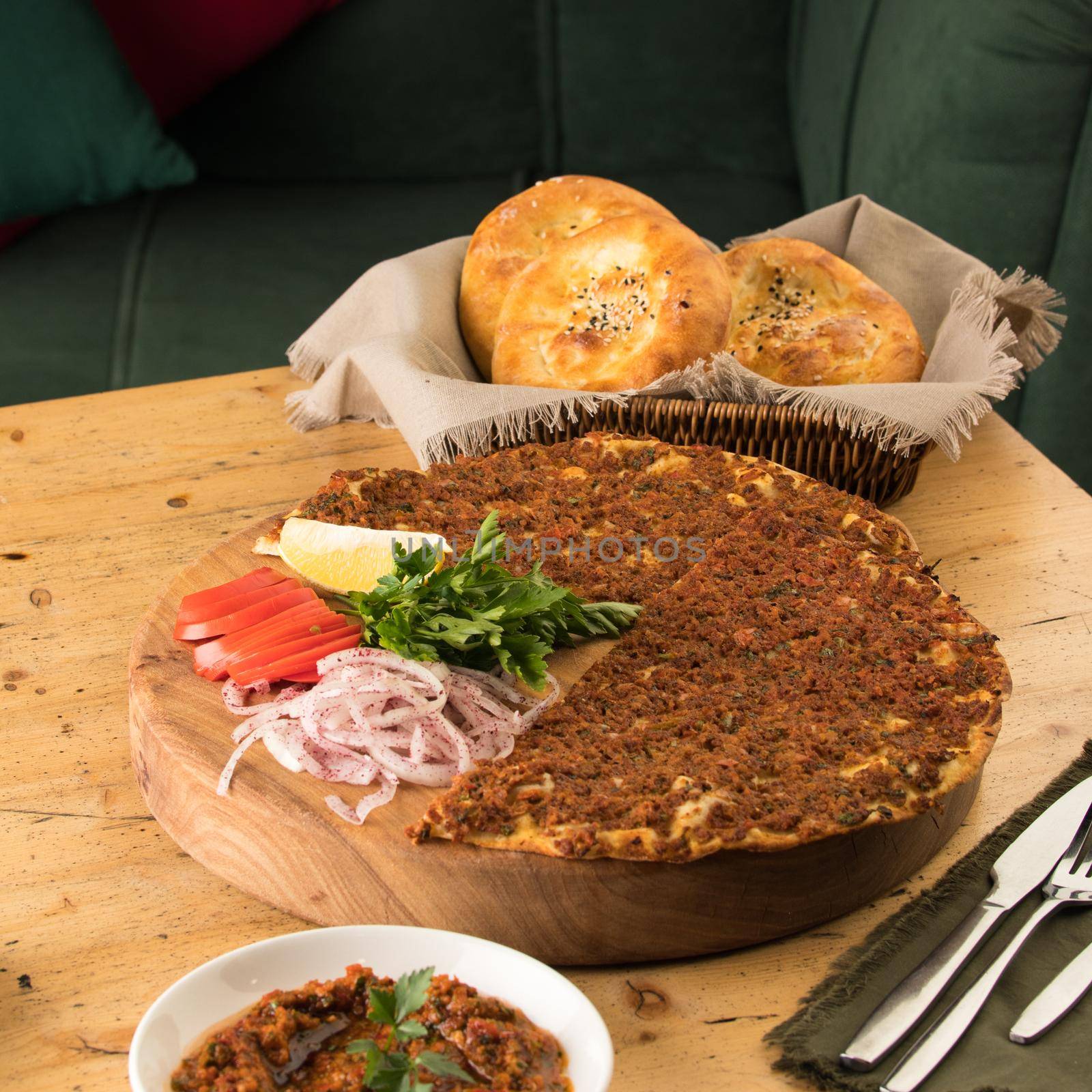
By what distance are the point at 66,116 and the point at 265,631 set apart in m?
2.44

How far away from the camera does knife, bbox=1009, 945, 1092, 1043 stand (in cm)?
105

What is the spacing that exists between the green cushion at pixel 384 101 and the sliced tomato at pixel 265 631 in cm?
268

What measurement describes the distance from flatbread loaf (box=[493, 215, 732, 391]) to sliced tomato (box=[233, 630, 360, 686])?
748 millimetres

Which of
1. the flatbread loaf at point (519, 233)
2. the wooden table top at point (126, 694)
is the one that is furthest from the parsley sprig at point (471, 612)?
the flatbread loaf at point (519, 233)

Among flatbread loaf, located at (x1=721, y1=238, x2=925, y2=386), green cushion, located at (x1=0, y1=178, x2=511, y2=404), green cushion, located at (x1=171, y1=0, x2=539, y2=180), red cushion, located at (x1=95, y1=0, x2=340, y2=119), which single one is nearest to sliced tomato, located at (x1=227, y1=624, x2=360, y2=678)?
flatbread loaf, located at (x1=721, y1=238, x2=925, y2=386)

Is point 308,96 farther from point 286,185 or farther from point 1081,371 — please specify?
point 1081,371

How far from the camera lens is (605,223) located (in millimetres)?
2082

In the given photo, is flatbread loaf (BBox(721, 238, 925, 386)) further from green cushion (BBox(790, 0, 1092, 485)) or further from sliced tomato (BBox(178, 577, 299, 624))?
green cushion (BBox(790, 0, 1092, 485))

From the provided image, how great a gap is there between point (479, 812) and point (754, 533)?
25.0 inches

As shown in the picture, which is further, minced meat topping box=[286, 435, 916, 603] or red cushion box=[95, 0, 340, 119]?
red cushion box=[95, 0, 340, 119]

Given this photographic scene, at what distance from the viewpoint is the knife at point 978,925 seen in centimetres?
103

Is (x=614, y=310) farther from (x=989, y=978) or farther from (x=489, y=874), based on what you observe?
(x=989, y=978)

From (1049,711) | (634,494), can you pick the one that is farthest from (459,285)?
(1049,711)

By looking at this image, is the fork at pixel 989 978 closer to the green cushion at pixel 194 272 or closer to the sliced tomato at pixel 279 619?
the sliced tomato at pixel 279 619
